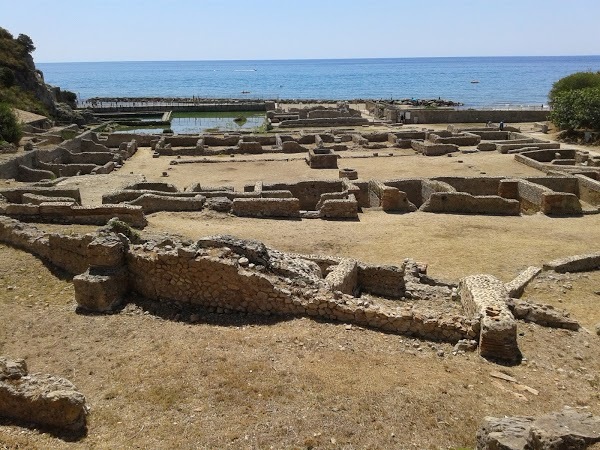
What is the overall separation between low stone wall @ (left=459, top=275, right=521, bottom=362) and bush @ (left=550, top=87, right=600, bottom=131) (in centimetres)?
3354

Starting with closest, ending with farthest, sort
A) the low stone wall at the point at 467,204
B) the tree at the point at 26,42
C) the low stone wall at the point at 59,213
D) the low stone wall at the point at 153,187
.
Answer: the low stone wall at the point at 59,213, the low stone wall at the point at 467,204, the low stone wall at the point at 153,187, the tree at the point at 26,42

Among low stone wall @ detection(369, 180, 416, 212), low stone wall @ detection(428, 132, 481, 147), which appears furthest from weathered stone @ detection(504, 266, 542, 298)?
low stone wall @ detection(428, 132, 481, 147)

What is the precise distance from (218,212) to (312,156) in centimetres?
1178

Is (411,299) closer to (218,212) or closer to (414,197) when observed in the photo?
(218,212)

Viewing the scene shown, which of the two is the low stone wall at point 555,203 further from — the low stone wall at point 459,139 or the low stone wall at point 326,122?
the low stone wall at point 326,122

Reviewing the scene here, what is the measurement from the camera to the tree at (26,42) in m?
61.2

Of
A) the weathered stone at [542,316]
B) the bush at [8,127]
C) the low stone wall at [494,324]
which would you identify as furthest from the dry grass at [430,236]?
the bush at [8,127]

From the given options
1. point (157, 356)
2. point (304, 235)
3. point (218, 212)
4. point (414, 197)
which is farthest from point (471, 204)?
point (157, 356)

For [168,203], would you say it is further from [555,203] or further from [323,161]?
[555,203]

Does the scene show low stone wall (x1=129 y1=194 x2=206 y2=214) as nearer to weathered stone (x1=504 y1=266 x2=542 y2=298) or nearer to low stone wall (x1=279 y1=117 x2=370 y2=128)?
weathered stone (x1=504 y1=266 x2=542 y2=298)

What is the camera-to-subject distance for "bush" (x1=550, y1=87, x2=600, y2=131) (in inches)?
1486

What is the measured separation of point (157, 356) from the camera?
802 cm

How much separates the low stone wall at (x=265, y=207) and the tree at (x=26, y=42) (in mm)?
53891

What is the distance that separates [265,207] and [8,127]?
66.3 feet
